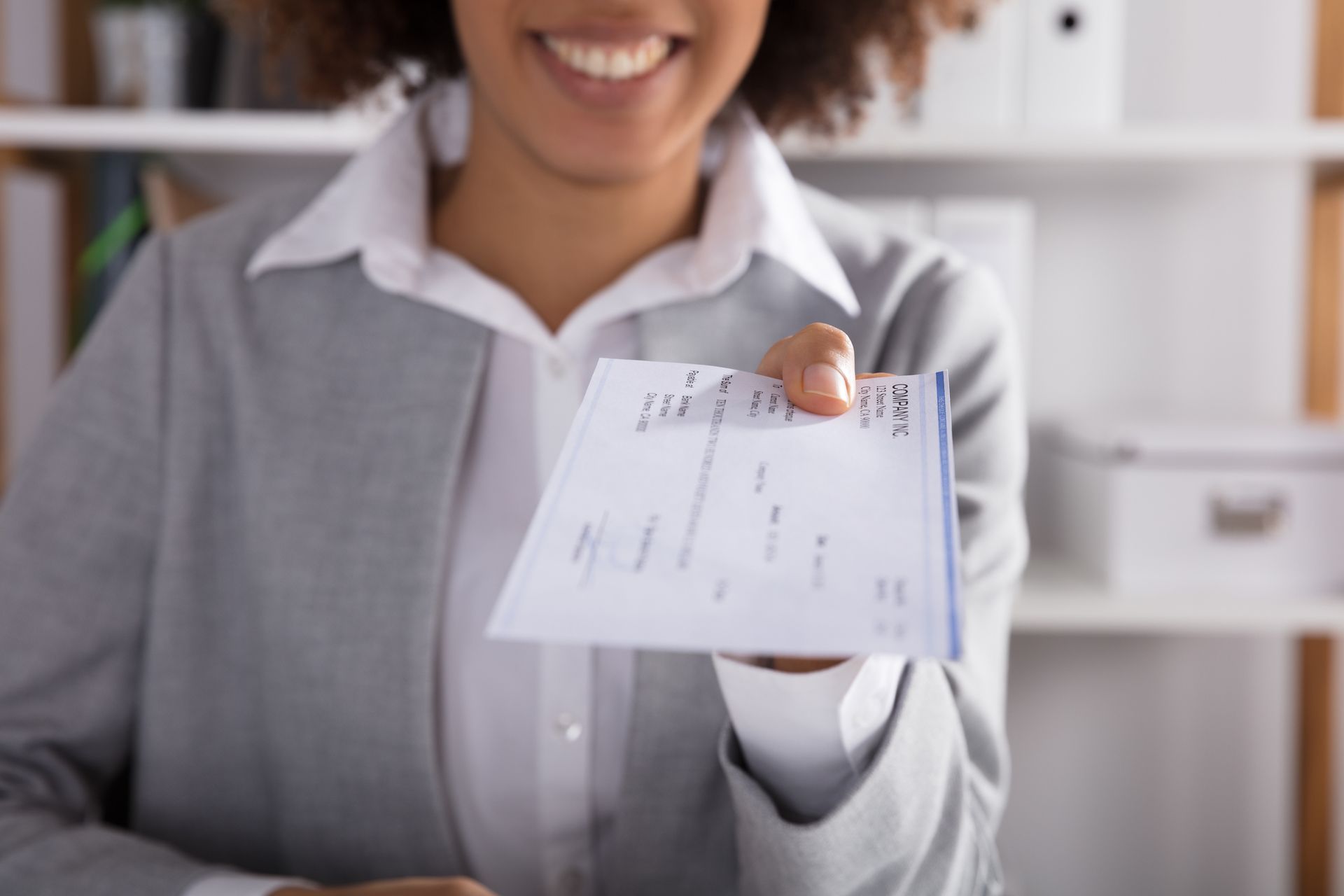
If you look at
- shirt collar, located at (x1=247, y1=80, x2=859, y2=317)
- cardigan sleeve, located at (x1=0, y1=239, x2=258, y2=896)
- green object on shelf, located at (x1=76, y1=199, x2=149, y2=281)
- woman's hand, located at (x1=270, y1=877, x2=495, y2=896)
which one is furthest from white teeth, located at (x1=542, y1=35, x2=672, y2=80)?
green object on shelf, located at (x1=76, y1=199, x2=149, y2=281)

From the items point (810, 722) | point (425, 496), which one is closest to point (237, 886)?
point (425, 496)

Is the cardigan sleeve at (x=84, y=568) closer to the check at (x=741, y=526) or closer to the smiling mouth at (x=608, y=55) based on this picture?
the smiling mouth at (x=608, y=55)

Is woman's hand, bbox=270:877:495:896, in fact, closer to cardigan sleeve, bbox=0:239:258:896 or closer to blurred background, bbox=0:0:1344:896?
cardigan sleeve, bbox=0:239:258:896

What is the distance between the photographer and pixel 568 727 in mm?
747

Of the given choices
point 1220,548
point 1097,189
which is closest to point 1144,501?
point 1220,548

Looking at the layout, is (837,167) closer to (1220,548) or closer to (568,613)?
(1220,548)

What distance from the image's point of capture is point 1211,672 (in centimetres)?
154

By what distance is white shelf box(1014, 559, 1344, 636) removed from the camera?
3.78 ft

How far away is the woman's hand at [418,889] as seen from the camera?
593mm

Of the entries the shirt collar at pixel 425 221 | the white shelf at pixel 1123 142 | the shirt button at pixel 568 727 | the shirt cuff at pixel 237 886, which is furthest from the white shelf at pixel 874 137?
the shirt cuff at pixel 237 886

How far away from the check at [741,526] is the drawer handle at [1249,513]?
0.90 metres

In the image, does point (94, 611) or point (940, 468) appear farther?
point (94, 611)

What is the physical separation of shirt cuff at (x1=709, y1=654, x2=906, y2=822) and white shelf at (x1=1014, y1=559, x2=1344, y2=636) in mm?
691

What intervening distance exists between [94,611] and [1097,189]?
4.26 ft
